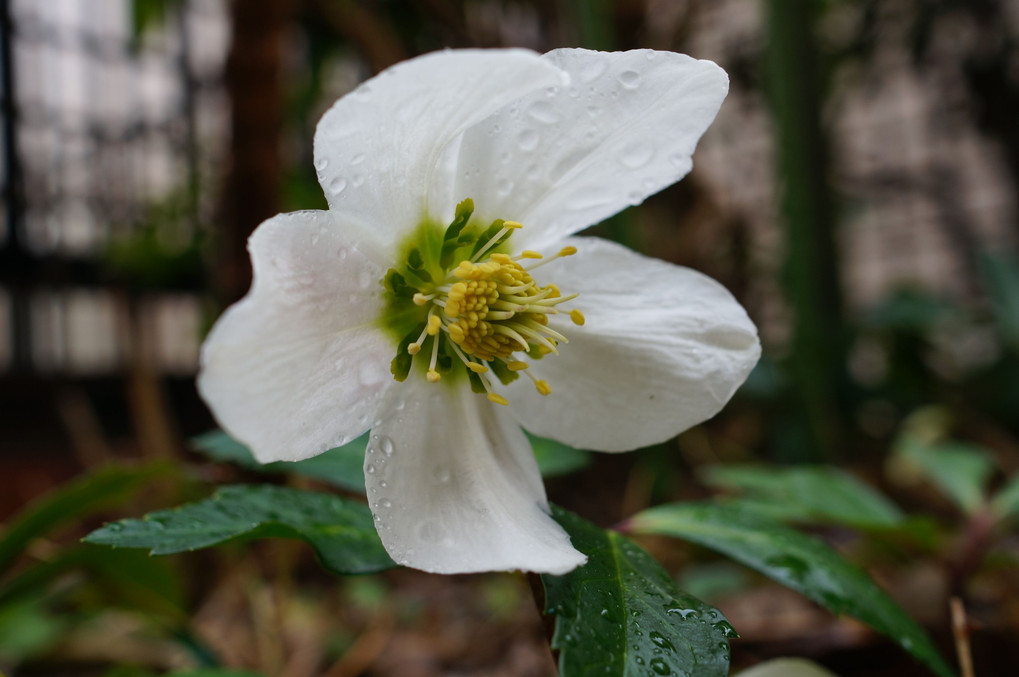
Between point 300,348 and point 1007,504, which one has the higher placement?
point 300,348

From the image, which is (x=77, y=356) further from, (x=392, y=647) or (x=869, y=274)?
(x=869, y=274)

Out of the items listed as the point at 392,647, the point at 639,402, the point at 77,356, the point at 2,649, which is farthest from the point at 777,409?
the point at 77,356

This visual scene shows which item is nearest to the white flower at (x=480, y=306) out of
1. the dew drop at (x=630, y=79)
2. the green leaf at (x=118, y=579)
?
the dew drop at (x=630, y=79)

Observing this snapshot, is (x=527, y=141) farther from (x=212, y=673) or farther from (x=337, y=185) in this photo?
(x=212, y=673)

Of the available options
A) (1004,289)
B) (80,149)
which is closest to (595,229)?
(1004,289)

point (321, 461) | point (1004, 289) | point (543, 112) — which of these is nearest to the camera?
point (543, 112)

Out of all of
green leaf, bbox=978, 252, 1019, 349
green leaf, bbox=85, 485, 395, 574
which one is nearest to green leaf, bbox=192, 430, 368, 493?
green leaf, bbox=85, 485, 395, 574

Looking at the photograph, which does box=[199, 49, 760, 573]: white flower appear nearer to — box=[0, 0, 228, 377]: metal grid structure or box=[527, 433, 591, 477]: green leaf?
box=[527, 433, 591, 477]: green leaf

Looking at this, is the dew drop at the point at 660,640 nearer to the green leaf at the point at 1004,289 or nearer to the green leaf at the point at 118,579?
the green leaf at the point at 118,579
